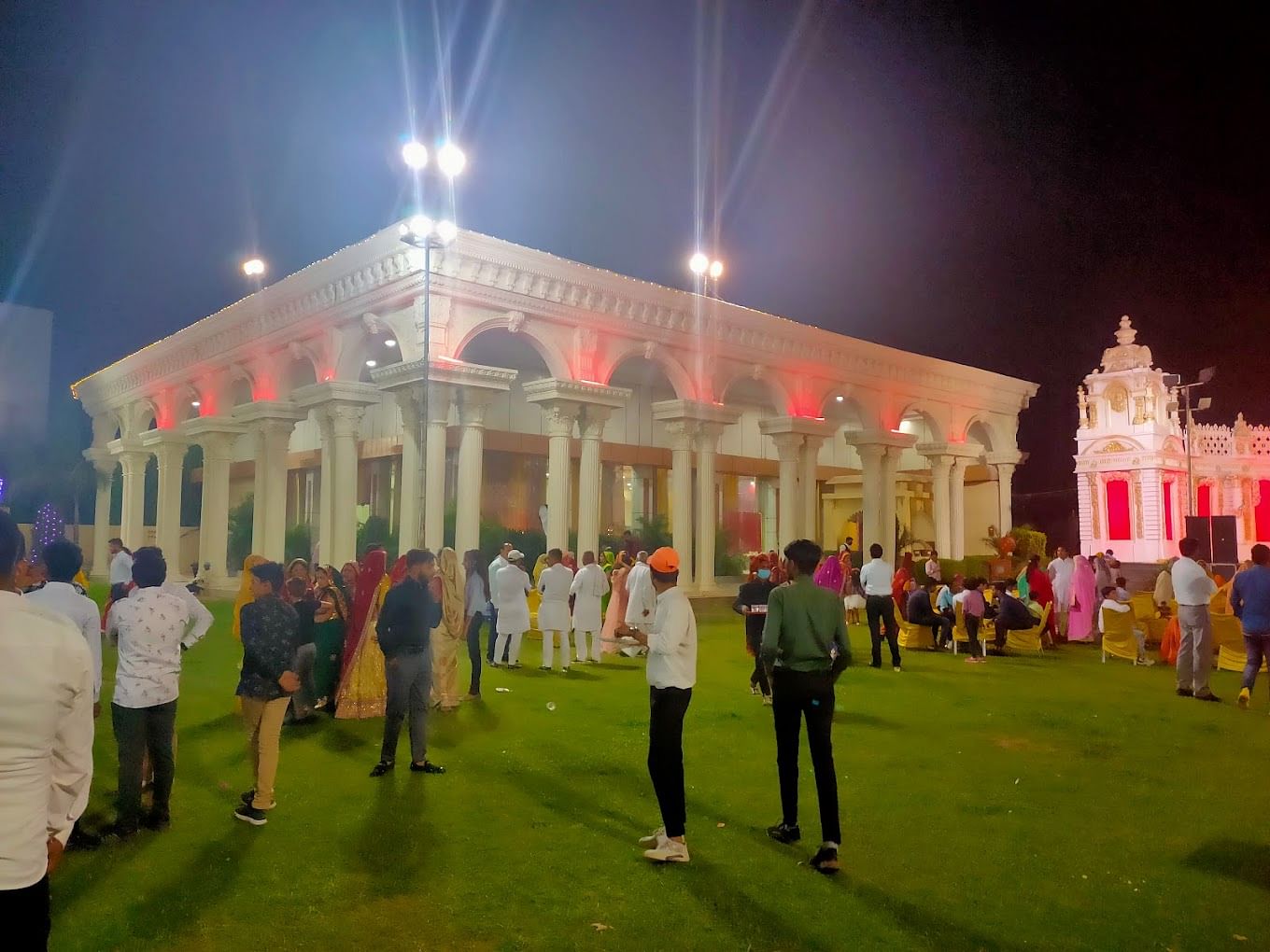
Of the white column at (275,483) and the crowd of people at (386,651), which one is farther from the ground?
the white column at (275,483)

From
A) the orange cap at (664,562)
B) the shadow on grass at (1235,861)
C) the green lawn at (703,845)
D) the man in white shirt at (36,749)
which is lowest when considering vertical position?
the shadow on grass at (1235,861)

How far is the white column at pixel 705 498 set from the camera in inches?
795

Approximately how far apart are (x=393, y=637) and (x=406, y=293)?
10.9 meters

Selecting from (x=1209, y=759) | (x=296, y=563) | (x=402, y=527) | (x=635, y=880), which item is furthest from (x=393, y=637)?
(x=402, y=527)

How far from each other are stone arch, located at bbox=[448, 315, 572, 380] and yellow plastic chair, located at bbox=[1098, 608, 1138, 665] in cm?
1052

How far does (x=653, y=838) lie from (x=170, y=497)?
23.1 meters

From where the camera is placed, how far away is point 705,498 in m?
20.4

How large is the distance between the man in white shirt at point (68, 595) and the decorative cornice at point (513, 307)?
10.8 metres

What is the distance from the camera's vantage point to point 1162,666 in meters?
12.4

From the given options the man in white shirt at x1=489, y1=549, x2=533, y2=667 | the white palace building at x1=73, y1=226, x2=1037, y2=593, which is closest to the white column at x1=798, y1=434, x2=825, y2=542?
the white palace building at x1=73, y1=226, x2=1037, y2=593

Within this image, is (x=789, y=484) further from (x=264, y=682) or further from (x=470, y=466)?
(x=264, y=682)

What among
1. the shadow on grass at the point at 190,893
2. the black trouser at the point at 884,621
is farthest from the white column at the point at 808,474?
the shadow on grass at the point at 190,893

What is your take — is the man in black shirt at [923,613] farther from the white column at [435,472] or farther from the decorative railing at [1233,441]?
the decorative railing at [1233,441]

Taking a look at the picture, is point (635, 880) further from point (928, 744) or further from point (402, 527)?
point (402, 527)
